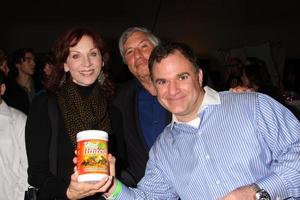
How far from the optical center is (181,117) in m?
2.01

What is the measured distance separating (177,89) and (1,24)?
8.59 meters

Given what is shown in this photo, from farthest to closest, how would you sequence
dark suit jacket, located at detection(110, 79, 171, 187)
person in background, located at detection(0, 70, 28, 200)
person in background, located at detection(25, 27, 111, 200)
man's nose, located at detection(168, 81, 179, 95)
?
person in background, located at detection(0, 70, 28, 200) < dark suit jacket, located at detection(110, 79, 171, 187) < person in background, located at detection(25, 27, 111, 200) < man's nose, located at detection(168, 81, 179, 95)

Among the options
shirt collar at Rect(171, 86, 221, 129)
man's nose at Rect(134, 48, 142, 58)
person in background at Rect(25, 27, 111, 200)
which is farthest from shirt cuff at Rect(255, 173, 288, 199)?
man's nose at Rect(134, 48, 142, 58)

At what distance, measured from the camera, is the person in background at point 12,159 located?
2.67 m

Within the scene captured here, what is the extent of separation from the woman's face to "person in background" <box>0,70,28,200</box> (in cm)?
68

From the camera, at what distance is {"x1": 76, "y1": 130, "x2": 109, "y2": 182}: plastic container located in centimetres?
161

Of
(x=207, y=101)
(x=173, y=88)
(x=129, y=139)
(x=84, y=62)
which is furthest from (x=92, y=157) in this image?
(x=129, y=139)

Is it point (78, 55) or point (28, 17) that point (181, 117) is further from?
point (28, 17)

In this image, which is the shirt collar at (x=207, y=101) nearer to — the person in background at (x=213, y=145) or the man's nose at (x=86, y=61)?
the person in background at (x=213, y=145)

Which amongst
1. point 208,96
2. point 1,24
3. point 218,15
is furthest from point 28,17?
point 208,96

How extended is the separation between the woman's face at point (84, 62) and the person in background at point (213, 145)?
0.39 m

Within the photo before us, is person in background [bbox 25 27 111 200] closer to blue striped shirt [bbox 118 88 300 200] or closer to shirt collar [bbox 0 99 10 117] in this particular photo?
blue striped shirt [bbox 118 88 300 200]

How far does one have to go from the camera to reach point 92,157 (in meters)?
1.61

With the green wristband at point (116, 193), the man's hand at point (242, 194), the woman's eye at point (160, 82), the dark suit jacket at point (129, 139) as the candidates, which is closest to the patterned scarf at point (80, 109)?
the dark suit jacket at point (129, 139)
